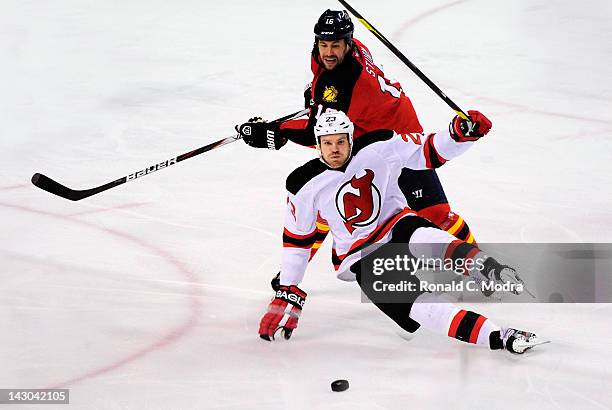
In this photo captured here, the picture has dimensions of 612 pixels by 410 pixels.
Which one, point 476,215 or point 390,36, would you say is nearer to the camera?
point 476,215

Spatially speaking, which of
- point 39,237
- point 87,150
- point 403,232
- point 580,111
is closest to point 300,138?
point 403,232

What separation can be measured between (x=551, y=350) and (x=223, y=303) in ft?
4.09

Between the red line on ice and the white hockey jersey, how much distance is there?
1.68 ft

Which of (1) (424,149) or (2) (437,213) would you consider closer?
(1) (424,149)

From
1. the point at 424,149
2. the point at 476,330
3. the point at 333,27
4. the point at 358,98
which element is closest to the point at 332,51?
the point at 333,27

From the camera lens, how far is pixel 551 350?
3.72 m

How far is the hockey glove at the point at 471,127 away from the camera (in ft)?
11.9

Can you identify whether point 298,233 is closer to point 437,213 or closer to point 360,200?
point 360,200

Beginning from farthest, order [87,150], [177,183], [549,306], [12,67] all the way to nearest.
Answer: [12,67] < [87,150] < [177,183] < [549,306]

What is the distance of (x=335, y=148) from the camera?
3.68 m

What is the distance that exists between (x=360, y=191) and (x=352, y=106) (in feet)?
1.80

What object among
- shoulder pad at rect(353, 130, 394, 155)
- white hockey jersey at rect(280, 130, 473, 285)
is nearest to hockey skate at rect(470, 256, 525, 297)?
white hockey jersey at rect(280, 130, 473, 285)

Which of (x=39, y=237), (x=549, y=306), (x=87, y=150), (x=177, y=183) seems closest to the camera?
(x=549, y=306)

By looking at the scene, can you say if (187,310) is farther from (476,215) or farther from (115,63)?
(115,63)
